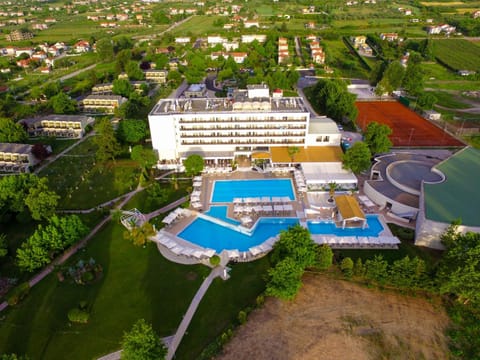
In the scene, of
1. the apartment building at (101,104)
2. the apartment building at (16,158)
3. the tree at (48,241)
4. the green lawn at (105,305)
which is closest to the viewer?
the green lawn at (105,305)

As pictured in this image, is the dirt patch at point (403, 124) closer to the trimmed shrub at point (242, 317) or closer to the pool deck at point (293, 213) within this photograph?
the pool deck at point (293, 213)

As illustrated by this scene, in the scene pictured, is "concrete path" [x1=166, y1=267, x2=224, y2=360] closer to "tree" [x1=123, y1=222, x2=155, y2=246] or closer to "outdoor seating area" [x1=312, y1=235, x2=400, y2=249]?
"tree" [x1=123, y1=222, x2=155, y2=246]

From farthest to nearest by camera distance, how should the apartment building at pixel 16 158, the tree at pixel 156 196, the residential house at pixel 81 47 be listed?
the residential house at pixel 81 47 → the apartment building at pixel 16 158 → the tree at pixel 156 196

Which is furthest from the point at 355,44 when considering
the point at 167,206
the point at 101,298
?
the point at 101,298

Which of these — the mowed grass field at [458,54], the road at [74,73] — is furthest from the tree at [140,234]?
the mowed grass field at [458,54]

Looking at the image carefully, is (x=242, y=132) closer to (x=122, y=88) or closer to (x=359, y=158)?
(x=359, y=158)

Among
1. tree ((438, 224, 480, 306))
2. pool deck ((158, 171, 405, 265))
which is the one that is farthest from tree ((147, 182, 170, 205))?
tree ((438, 224, 480, 306))
